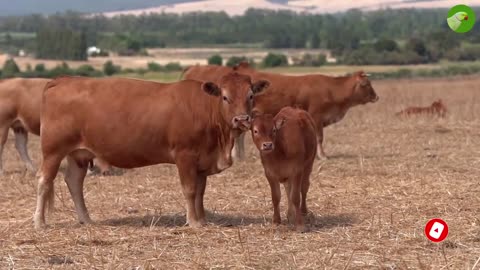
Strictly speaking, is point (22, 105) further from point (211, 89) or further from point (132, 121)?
point (211, 89)

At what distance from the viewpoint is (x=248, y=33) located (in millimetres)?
127312

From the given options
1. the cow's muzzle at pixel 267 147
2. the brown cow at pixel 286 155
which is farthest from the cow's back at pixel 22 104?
the cow's muzzle at pixel 267 147

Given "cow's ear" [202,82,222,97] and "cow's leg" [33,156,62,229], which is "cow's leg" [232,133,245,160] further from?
"cow's ear" [202,82,222,97]

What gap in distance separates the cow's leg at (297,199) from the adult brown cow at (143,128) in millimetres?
785

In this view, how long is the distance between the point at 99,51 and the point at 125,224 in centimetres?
7227

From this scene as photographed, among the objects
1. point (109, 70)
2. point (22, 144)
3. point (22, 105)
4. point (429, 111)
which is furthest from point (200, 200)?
point (109, 70)

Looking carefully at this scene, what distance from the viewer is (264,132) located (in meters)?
10.1

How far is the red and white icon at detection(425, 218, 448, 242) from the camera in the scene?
937 cm

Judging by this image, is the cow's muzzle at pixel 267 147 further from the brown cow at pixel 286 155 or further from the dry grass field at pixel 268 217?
the dry grass field at pixel 268 217

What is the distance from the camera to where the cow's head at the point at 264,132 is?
9.94 metres

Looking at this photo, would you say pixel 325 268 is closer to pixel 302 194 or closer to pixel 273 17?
pixel 302 194

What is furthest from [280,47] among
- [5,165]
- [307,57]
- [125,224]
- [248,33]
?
[125,224]

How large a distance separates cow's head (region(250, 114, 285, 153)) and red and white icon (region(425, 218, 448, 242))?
174cm

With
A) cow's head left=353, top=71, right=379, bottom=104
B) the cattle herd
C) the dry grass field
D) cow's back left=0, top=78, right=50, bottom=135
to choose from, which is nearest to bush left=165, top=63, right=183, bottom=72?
cow's head left=353, top=71, right=379, bottom=104
